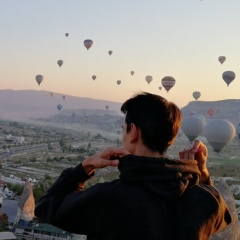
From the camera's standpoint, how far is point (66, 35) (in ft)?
123

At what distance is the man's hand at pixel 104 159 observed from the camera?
1.09 meters

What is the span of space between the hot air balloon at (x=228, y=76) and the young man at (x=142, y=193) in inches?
875

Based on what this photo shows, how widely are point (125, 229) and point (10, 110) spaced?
17976cm

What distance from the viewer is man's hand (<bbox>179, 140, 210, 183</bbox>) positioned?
3.87 ft

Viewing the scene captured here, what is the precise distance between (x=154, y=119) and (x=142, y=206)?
20 centimetres

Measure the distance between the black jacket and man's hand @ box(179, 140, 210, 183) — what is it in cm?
6

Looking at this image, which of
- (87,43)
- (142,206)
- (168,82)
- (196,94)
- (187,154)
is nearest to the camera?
(142,206)

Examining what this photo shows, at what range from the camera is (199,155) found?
47.3 inches

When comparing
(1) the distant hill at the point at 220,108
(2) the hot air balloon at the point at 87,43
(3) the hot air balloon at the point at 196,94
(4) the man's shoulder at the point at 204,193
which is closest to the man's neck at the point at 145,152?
(4) the man's shoulder at the point at 204,193

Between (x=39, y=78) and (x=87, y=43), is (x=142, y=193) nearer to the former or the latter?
(x=87, y=43)

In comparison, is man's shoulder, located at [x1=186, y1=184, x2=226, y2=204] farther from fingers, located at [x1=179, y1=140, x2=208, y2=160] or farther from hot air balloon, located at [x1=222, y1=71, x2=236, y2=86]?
hot air balloon, located at [x1=222, y1=71, x2=236, y2=86]

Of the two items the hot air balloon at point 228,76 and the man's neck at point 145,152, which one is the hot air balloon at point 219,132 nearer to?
the hot air balloon at point 228,76

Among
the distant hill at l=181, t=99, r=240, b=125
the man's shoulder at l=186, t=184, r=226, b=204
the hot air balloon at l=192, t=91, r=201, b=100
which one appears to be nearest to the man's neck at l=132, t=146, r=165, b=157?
the man's shoulder at l=186, t=184, r=226, b=204

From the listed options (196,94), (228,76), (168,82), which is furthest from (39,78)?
(228,76)
